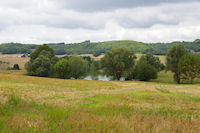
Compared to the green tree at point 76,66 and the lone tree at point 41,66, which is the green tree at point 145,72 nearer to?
the green tree at point 76,66

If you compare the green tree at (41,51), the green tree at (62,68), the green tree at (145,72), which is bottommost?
the green tree at (145,72)

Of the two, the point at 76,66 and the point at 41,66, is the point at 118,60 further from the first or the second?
the point at 41,66

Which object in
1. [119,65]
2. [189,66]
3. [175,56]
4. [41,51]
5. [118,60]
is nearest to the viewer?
[189,66]

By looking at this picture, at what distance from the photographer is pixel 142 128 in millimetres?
5703

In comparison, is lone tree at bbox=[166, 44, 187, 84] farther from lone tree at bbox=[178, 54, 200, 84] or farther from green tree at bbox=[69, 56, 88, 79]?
green tree at bbox=[69, 56, 88, 79]

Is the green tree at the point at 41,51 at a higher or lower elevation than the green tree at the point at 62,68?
higher

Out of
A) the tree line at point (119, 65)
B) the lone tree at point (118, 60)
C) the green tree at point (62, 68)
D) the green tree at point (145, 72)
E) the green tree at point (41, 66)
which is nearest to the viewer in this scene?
the tree line at point (119, 65)

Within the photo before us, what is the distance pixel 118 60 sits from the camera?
76500 mm

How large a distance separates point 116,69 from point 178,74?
25.0 meters

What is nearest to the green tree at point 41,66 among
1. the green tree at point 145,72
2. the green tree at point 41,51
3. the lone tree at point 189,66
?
the green tree at point 41,51

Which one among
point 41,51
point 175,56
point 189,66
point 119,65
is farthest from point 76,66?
point 189,66

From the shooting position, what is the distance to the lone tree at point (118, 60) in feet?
250

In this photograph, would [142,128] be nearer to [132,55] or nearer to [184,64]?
[184,64]

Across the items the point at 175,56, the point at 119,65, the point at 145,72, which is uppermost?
the point at 175,56
